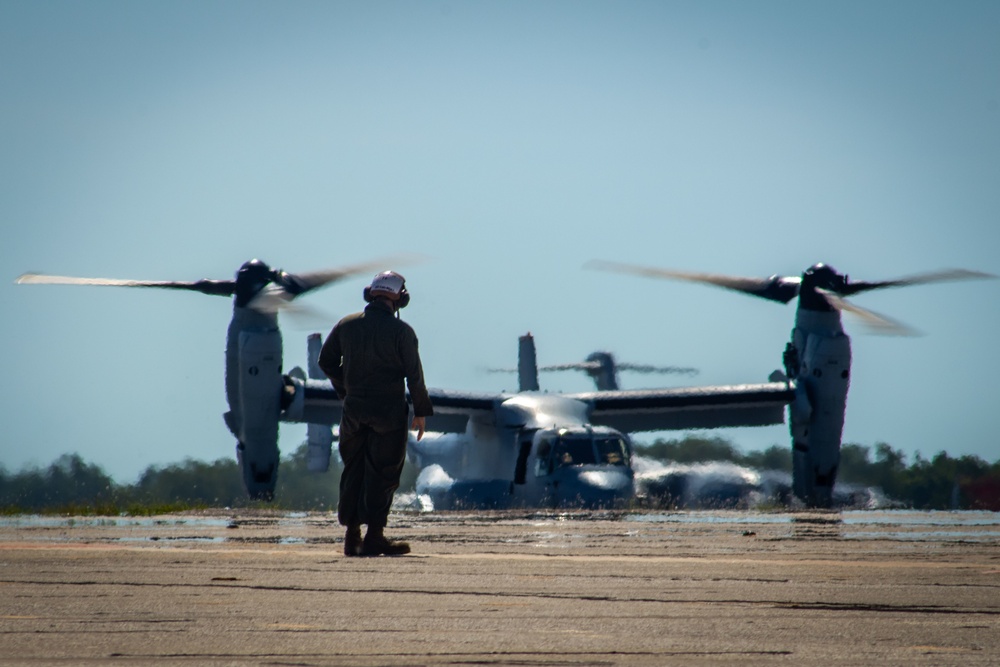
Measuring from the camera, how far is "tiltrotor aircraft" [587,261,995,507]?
25.6 meters

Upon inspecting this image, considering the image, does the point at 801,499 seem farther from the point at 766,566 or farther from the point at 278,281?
the point at 766,566

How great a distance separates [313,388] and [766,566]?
20.8m

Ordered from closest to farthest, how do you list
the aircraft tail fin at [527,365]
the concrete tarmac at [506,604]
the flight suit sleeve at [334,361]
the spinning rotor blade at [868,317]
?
→ the concrete tarmac at [506,604] → the flight suit sleeve at [334,361] → the spinning rotor blade at [868,317] → the aircraft tail fin at [527,365]

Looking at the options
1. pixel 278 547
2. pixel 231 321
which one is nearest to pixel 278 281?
pixel 231 321

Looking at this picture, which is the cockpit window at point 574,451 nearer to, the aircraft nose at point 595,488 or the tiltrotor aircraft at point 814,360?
the aircraft nose at point 595,488

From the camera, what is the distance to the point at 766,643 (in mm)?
3629

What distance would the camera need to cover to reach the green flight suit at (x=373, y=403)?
7680 millimetres

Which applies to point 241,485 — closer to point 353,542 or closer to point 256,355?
point 256,355

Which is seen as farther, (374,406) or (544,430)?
(544,430)

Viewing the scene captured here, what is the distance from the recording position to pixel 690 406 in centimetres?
2948

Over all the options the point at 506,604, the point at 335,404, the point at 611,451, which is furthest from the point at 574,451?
the point at 506,604

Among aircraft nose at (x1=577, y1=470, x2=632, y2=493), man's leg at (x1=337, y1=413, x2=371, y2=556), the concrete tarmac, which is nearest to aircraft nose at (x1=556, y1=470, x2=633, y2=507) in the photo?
aircraft nose at (x1=577, y1=470, x2=632, y2=493)

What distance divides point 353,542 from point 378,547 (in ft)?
0.56

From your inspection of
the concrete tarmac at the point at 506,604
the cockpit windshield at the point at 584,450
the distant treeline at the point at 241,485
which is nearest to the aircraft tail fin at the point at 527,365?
the distant treeline at the point at 241,485
